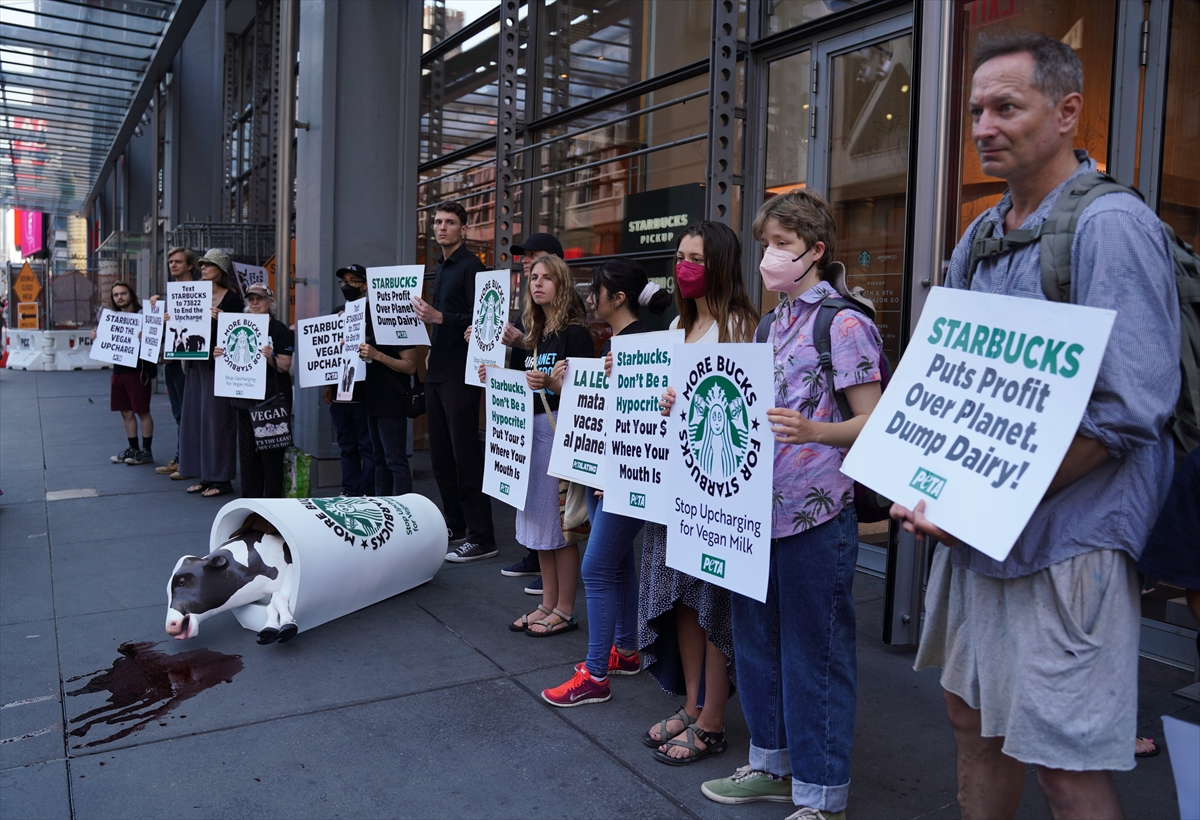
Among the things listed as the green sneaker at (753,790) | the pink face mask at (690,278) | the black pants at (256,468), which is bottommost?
the green sneaker at (753,790)

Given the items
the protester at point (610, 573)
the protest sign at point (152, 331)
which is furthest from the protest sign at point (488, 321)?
the protest sign at point (152, 331)

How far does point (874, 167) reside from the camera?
612cm

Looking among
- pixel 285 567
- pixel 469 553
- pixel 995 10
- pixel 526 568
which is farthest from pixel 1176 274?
pixel 469 553

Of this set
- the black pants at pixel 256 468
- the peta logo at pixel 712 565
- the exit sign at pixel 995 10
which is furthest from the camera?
the black pants at pixel 256 468

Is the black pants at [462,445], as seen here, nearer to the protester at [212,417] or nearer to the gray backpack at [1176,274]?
the protester at [212,417]

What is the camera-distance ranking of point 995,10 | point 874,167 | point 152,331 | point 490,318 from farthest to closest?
point 152,331
point 874,167
point 490,318
point 995,10

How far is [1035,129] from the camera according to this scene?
1982 mm

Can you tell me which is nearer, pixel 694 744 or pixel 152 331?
pixel 694 744

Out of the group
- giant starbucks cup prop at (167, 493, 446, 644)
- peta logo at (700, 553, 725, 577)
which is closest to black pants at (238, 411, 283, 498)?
giant starbucks cup prop at (167, 493, 446, 644)

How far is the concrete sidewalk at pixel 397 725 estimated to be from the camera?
3170 millimetres

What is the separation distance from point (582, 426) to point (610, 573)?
67 centimetres

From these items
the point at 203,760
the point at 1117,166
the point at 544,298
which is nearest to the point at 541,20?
the point at 544,298

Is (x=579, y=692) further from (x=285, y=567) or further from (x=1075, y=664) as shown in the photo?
(x=1075, y=664)

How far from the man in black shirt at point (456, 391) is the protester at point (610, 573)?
2102mm
